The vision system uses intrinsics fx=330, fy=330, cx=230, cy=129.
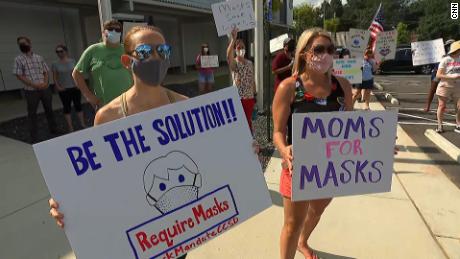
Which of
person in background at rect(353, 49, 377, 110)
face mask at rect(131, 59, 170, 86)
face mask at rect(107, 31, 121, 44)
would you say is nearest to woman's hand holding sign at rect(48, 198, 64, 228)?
face mask at rect(131, 59, 170, 86)

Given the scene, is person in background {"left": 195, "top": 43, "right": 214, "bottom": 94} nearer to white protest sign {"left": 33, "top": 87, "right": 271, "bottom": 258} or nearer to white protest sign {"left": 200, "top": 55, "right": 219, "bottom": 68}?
white protest sign {"left": 200, "top": 55, "right": 219, "bottom": 68}

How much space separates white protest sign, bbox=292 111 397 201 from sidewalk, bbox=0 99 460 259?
3.25 ft

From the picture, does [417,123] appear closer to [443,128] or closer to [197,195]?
[443,128]

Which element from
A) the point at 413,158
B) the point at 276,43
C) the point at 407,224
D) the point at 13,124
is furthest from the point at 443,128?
the point at 13,124

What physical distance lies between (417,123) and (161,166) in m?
7.23

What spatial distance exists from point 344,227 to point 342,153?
1.46 m

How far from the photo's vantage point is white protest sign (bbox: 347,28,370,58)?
23.5 ft

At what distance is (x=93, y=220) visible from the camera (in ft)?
4.74

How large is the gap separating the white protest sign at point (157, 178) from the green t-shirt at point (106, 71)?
71.1 inches

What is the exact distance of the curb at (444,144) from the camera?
494 cm

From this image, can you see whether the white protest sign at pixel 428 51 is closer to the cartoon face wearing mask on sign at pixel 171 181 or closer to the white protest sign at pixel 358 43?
the white protest sign at pixel 358 43

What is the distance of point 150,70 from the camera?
1.61 meters

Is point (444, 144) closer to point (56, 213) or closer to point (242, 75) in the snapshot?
point (242, 75)

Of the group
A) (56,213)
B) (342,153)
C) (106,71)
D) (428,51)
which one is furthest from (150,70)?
(428,51)
